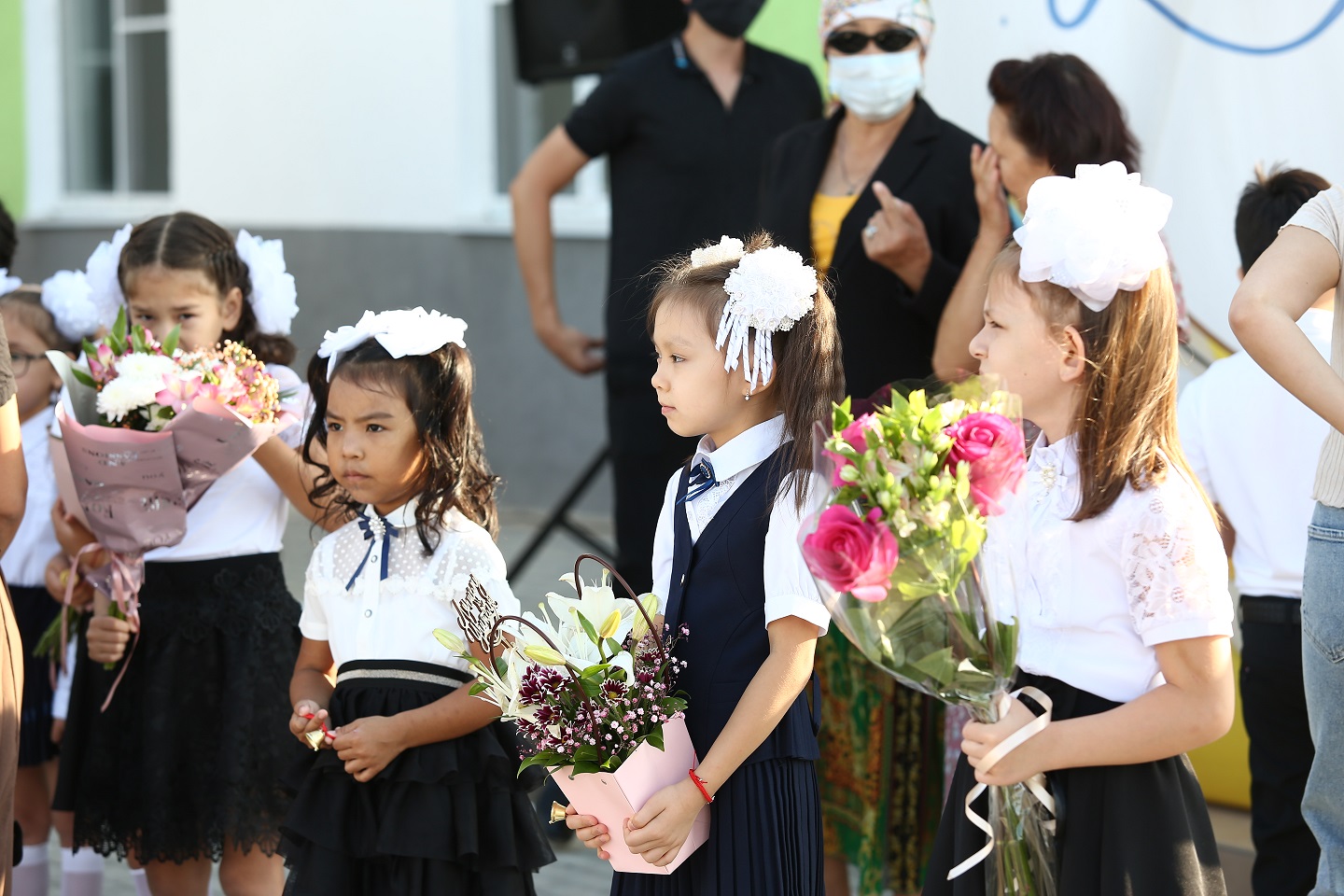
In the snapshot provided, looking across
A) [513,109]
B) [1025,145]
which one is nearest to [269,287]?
[1025,145]

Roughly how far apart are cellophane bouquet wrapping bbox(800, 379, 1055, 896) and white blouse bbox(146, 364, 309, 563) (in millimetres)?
1676

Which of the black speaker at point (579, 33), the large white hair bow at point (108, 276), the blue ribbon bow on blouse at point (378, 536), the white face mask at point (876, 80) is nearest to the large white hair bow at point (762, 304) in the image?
the blue ribbon bow on blouse at point (378, 536)

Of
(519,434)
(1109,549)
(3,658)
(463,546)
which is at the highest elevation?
(1109,549)

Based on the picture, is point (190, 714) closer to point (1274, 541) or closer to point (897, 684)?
point (897, 684)

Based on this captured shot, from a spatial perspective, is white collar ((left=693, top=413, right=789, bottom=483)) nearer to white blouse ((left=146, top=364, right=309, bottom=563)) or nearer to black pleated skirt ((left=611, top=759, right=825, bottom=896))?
black pleated skirt ((left=611, top=759, right=825, bottom=896))

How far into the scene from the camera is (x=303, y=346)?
9609 mm

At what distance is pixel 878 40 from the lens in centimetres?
370

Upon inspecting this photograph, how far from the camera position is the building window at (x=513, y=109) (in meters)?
8.78

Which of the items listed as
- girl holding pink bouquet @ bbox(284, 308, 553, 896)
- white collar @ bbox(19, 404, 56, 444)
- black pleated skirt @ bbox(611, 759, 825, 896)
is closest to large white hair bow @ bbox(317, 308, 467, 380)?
girl holding pink bouquet @ bbox(284, 308, 553, 896)

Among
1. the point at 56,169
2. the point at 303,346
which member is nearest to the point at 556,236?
the point at 303,346

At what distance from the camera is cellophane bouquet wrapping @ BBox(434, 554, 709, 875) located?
2.24m

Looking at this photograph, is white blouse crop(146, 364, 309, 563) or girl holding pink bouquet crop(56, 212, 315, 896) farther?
white blouse crop(146, 364, 309, 563)

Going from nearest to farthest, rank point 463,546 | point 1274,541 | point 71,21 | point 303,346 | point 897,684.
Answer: point 463,546, point 1274,541, point 897,684, point 303,346, point 71,21

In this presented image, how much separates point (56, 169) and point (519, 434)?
4.46 m
